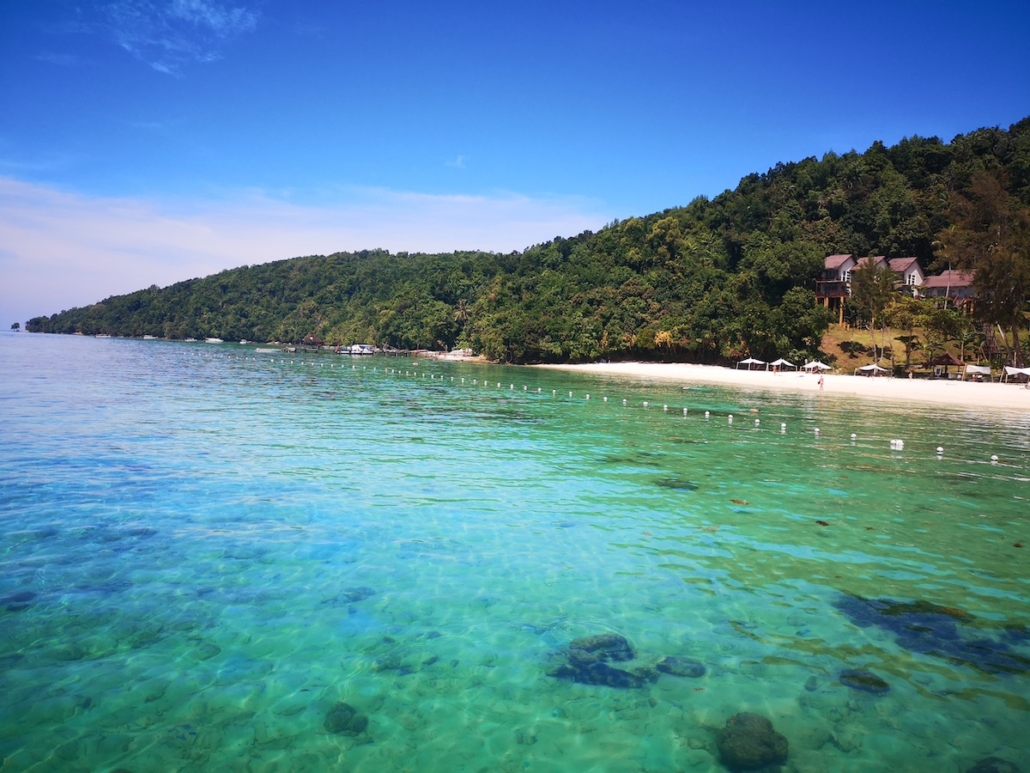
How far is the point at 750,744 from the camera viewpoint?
631cm

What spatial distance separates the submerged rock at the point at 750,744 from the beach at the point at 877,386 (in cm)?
5451

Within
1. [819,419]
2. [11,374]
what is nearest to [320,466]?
[819,419]

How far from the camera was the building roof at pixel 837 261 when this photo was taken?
312ft

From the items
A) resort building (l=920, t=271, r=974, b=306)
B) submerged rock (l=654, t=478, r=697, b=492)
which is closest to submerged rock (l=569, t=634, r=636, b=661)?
submerged rock (l=654, t=478, r=697, b=492)

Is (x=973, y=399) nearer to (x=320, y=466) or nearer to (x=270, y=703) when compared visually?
(x=320, y=466)

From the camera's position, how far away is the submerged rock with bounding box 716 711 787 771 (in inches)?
240

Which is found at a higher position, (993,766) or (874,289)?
(874,289)

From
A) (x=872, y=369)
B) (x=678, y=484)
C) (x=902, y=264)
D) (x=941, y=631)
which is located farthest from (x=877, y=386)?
(x=941, y=631)

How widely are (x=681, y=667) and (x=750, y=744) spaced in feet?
5.13

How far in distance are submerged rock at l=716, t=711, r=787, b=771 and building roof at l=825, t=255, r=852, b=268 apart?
103 meters

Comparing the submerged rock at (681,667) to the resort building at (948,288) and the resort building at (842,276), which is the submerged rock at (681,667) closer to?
the resort building at (948,288)

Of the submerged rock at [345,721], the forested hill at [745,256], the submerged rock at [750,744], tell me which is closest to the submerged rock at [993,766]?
the submerged rock at [750,744]

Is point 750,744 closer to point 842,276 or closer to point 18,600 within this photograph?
point 18,600

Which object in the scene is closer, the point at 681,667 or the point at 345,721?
the point at 345,721
